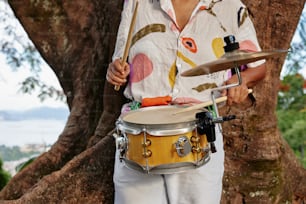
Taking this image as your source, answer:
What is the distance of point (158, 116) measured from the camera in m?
1.31

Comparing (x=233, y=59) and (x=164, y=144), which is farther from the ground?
(x=233, y=59)

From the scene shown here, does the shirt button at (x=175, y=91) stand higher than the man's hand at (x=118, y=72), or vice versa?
the man's hand at (x=118, y=72)

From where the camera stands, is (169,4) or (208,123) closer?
(208,123)

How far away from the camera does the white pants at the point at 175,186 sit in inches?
53.8

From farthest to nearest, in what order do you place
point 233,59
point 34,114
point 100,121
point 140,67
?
point 34,114, point 100,121, point 140,67, point 233,59

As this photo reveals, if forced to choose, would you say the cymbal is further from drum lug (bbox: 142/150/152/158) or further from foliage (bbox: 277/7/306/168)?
foliage (bbox: 277/7/306/168)

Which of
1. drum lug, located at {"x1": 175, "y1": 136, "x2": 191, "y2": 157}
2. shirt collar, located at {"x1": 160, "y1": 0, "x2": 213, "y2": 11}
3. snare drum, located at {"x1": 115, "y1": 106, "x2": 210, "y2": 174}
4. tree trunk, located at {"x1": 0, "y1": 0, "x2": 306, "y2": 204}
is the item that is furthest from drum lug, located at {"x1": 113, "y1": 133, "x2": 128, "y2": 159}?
tree trunk, located at {"x1": 0, "y1": 0, "x2": 306, "y2": 204}

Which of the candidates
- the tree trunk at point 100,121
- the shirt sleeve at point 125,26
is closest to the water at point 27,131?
the tree trunk at point 100,121

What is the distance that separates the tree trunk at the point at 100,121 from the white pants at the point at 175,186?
43 centimetres

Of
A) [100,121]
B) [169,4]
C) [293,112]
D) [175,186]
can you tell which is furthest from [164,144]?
[293,112]

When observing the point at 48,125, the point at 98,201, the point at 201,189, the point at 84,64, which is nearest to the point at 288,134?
the point at 48,125

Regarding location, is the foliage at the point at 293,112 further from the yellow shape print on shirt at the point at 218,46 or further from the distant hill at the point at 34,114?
the yellow shape print on shirt at the point at 218,46

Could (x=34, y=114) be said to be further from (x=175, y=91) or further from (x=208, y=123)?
(x=208, y=123)

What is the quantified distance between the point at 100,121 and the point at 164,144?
1.08m
